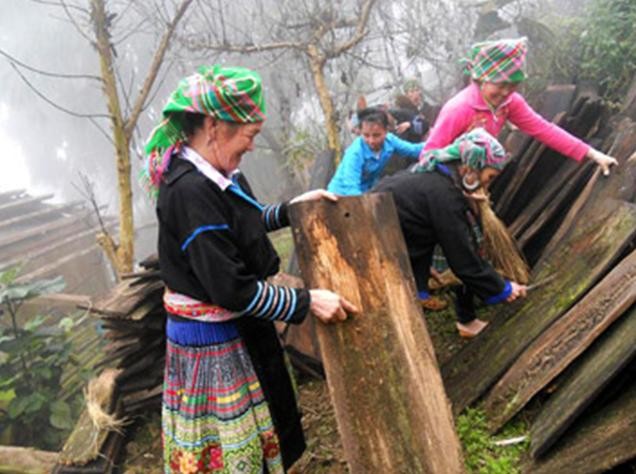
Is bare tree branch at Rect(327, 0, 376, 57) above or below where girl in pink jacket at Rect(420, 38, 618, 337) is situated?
above

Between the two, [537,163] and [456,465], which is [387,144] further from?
[456,465]

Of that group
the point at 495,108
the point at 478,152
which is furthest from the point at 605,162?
the point at 478,152

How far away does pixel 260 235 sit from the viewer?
176 cm

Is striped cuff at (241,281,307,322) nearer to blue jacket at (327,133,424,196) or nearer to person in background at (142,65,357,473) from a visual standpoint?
person in background at (142,65,357,473)

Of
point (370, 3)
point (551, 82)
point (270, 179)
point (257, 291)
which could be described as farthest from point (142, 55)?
point (257, 291)

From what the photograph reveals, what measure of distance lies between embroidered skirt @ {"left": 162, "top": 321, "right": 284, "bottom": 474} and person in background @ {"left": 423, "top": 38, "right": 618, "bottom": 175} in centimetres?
185

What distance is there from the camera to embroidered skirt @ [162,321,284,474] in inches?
72.9

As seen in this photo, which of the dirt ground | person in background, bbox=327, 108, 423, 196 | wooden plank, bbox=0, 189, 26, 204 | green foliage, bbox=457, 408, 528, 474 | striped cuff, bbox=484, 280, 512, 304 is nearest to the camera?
green foliage, bbox=457, 408, 528, 474

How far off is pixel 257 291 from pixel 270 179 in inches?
603

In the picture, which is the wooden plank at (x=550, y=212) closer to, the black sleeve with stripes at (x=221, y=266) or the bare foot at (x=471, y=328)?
the bare foot at (x=471, y=328)

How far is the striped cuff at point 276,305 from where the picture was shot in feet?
5.35

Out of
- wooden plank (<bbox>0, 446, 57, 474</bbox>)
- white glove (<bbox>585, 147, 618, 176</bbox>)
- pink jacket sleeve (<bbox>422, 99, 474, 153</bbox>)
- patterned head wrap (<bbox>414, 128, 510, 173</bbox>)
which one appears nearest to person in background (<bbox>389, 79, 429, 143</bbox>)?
pink jacket sleeve (<bbox>422, 99, 474, 153</bbox>)

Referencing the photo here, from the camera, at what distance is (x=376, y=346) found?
1.74m

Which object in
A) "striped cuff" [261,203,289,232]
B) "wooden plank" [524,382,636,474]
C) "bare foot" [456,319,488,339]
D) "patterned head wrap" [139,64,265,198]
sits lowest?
"bare foot" [456,319,488,339]
